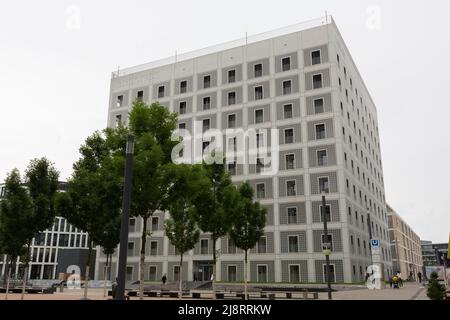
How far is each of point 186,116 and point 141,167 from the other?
36.2m

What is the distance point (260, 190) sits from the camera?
1837 inches

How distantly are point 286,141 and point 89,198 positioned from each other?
27683mm

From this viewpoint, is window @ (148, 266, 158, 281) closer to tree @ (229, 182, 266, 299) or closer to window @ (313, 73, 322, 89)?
tree @ (229, 182, 266, 299)

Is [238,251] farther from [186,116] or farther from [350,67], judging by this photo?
[350,67]

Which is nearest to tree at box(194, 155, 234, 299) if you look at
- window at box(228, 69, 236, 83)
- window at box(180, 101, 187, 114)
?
window at box(228, 69, 236, 83)

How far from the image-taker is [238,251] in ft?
151

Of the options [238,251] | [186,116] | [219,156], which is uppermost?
[186,116]

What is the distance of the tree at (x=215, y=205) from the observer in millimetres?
25533

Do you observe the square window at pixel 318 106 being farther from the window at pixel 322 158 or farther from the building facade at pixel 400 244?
the building facade at pixel 400 244

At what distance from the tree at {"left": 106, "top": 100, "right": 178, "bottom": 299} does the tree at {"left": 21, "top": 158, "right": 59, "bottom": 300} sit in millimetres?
6434

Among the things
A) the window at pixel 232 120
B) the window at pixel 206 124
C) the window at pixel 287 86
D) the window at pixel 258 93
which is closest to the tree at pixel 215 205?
the window at pixel 232 120

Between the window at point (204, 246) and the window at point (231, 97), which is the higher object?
the window at point (231, 97)

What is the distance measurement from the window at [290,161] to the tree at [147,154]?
26561mm
